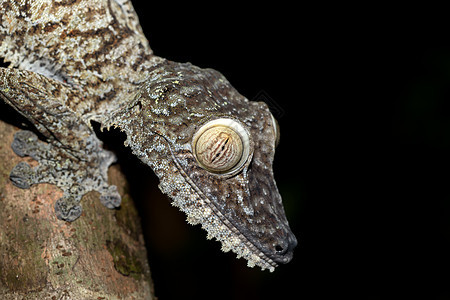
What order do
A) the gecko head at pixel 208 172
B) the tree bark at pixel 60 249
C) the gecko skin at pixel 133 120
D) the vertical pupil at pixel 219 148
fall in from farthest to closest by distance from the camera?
1. the gecko skin at pixel 133 120
2. the gecko head at pixel 208 172
3. the vertical pupil at pixel 219 148
4. the tree bark at pixel 60 249

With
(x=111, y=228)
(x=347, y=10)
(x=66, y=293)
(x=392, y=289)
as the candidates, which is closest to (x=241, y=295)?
(x=392, y=289)

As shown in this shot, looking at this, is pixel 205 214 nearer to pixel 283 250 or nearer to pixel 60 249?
pixel 283 250

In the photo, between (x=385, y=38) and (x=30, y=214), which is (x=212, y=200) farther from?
(x=385, y=38)

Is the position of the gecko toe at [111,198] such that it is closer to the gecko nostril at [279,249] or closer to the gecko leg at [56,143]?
the gecko leg at [56,143]

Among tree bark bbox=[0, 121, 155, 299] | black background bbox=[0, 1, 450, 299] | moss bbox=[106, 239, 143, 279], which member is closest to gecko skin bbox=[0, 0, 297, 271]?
tree bark bbox=[0, 121, 155, 299]

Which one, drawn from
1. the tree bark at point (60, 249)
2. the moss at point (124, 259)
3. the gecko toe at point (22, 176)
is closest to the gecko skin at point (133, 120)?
the gecko toe at point (22, 176)

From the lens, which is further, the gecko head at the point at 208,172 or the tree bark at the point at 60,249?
the gecko head at the point at 208,172

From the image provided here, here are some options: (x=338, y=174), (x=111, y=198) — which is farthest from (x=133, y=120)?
(x=338, y=174)
